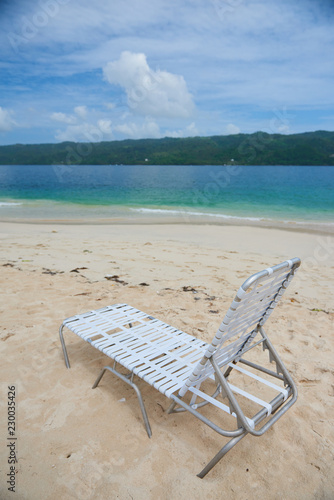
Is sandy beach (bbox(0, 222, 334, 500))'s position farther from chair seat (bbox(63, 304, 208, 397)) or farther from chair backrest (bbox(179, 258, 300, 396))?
chair backrest (bbox(179, 258, 300, 396))

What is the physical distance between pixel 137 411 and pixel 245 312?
1299 millimetres

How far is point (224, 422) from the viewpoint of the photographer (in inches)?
101

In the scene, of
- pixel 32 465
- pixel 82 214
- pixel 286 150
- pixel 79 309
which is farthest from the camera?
pixel 286 150

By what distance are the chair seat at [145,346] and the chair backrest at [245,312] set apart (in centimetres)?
27

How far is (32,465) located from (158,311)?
255 cm

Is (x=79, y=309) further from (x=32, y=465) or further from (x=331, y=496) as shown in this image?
(x=331, y=496)

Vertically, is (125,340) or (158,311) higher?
(125,340)

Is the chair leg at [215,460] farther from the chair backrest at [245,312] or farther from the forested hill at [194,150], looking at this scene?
the forested hill at [194,150]

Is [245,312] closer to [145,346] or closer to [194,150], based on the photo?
[145,346]

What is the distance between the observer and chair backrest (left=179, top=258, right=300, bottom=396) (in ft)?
6.32

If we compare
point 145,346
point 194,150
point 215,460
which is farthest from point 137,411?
point 194,150

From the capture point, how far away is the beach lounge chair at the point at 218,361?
2.05 m

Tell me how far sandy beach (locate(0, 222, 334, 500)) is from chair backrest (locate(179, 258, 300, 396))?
0.52 m

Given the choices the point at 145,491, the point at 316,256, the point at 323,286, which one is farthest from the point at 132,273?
the point at 316,256
